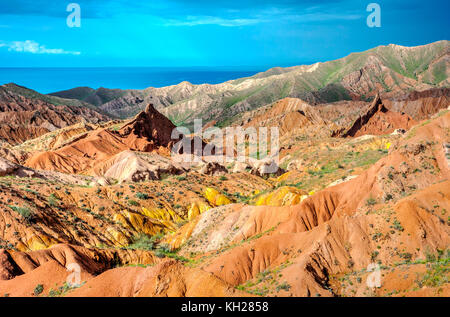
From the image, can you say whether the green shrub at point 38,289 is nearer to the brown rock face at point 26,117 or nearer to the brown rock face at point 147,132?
the brown rock face at point 147,132

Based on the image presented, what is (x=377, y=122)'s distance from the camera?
121812 millimetres

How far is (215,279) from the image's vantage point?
2152 cm

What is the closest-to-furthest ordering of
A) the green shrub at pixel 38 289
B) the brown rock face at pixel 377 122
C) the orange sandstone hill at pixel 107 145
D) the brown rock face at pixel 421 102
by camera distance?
the green shrub at pixel 38 289
the orange sandstone hill at pixel 107 145
the brown rock face at pixel 377 122
the brown rock face at pixel 421 102

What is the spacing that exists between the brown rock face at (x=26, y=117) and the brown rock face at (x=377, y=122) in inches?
3973

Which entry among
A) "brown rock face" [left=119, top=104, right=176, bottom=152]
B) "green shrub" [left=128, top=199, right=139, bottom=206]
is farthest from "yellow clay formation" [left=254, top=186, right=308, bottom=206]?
"brown rock face" [left=119, top=104, right=176, bottom=152]

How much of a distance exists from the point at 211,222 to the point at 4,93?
589ft

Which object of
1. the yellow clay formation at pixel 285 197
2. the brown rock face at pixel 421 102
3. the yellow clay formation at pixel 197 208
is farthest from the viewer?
the brown rock face at pixel 421 102

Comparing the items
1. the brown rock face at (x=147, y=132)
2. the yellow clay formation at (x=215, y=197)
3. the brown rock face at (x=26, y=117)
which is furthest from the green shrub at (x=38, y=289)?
the brown rock face at (x=26, y=117)

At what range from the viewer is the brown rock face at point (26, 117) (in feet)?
481

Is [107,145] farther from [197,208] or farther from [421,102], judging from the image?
[421,102]

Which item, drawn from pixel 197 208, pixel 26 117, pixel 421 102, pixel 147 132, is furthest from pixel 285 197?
pixel 26 117

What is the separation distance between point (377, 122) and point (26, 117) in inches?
4742

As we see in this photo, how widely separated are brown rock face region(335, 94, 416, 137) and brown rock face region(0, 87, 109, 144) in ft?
331
